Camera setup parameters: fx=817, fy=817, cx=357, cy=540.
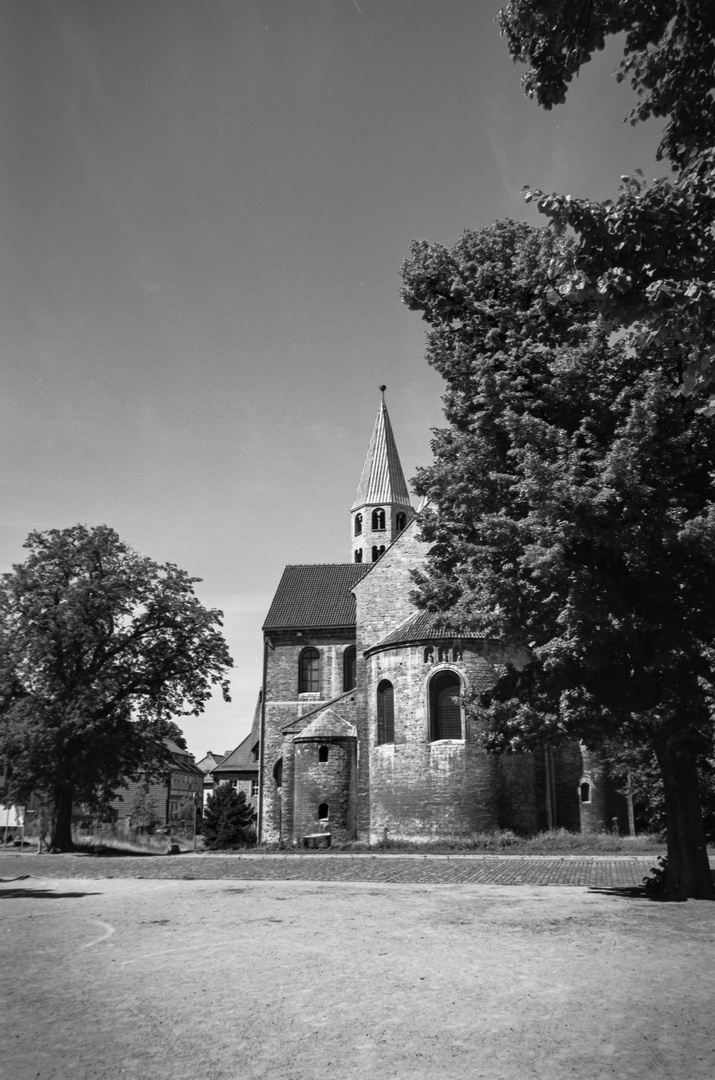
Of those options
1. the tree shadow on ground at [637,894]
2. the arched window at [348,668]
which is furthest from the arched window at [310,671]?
the tree shadow on ground at [637,894]

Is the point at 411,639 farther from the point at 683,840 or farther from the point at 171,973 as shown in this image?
the point at 171,973

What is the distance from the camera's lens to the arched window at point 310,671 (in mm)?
42625

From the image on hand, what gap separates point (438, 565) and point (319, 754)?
19.8 metres

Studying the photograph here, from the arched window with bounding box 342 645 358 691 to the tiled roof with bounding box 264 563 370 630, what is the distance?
1.51 metres

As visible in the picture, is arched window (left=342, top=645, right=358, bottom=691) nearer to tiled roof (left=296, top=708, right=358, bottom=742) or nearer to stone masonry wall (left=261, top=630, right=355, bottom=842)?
stone masonry wall (left=261, top=630, right=355, bottom=842)

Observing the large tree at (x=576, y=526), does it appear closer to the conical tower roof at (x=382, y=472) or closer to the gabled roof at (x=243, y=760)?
the gabled roof at (x=243, y=760)

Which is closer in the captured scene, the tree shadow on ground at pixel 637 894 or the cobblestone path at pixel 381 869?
the tree shadow on ground at pixel 637 894

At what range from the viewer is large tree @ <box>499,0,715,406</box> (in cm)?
709

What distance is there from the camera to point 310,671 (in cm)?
4297

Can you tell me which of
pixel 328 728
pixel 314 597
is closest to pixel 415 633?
pixel 328 728

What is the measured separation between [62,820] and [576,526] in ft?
89.3

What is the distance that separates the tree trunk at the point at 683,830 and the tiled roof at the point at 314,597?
28596mm

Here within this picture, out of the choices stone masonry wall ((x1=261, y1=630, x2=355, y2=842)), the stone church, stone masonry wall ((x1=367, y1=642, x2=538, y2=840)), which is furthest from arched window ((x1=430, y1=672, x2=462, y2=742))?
stone masonry wall ((x1=261, y1=630, x2=355, y2=842))

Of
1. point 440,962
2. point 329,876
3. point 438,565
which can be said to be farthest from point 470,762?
point 440,962
